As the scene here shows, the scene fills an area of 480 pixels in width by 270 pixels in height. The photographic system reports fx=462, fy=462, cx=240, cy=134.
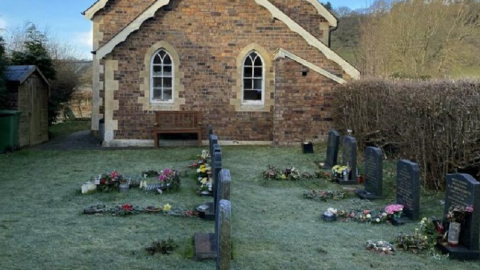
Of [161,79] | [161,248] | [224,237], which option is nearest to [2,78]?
[161,79]

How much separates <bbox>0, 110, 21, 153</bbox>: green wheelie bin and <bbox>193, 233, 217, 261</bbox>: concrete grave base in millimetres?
11064

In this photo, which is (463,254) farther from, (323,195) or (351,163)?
(351,163)

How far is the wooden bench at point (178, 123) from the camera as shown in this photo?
17.1 metres

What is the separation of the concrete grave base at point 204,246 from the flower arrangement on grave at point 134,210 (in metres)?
1.42

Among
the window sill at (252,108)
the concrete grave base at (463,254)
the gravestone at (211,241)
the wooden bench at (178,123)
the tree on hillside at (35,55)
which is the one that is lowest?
the concrete grave base at (463,254)

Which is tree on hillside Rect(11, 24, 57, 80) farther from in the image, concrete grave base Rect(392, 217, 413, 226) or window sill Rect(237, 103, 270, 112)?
concrete grave base Rect(392, 217, 413, 226)

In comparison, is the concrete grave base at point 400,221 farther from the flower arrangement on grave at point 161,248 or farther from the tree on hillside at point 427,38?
the tree on hillside at point 427,38

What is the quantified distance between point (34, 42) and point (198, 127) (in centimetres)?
1267

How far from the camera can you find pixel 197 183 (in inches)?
423

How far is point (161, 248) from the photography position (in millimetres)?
6191

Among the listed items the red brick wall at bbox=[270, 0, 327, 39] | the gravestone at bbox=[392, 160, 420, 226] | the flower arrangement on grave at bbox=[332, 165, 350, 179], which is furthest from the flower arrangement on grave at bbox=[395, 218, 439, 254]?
the red brick wall at bbox=[270, 0, 327, 39]

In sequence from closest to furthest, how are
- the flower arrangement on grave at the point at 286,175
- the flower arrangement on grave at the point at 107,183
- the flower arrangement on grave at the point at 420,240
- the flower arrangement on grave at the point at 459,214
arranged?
the flower arrangement on grave at the point at 459,214
the flower arrangement on grave at the point at 420,240
the flower arrangement on grave at the point at 107,183
the flower arrangement on grave at the point at 286,175

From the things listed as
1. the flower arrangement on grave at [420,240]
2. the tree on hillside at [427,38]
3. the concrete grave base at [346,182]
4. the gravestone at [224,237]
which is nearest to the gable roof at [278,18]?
the concrete grave base at [346,182]

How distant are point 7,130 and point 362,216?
12.2m
